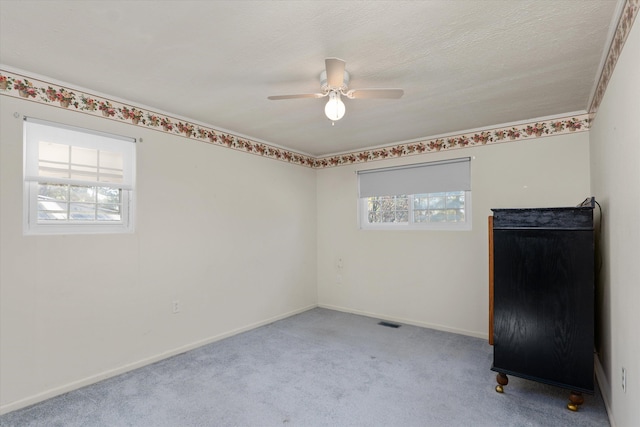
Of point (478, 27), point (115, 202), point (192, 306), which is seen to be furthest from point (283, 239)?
point (478, 27)

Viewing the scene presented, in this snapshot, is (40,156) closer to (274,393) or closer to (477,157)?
(274,393)

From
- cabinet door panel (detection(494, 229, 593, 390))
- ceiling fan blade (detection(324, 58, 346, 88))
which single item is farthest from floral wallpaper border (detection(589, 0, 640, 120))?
ceiling fan blade (detection(324, 58, 346, 88))

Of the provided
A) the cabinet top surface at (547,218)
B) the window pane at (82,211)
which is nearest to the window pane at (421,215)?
the cabinet top surface at (547,218)

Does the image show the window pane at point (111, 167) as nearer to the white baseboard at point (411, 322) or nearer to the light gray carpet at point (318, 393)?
the light gray carpet at point (318, 393)

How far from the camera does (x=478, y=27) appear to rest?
178 cm

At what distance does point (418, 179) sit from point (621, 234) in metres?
2.37

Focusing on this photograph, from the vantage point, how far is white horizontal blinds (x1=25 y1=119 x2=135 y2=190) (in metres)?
2.38

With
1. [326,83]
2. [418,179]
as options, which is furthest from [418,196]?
[326,83]

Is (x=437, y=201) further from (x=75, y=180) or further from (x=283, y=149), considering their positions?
(x=75, y=180)

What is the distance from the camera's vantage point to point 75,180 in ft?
8.42

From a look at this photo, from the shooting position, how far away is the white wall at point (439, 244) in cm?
323

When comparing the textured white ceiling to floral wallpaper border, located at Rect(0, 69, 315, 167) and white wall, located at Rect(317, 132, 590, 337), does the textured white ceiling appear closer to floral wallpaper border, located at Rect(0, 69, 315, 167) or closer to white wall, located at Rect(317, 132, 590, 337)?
floral wallpaper border, located at Rect(0, 69, 315, 167)

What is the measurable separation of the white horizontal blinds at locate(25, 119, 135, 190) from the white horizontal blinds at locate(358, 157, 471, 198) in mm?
2790

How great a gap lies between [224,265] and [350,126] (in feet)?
6.62
